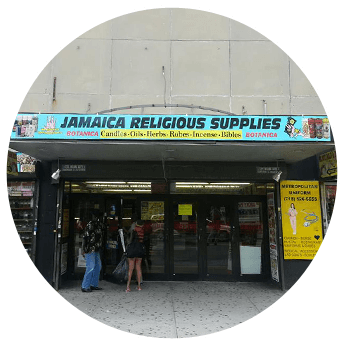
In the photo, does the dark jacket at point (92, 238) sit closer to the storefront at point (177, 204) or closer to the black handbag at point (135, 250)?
the storefront at point (177, 204)

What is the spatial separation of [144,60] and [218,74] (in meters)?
1.98

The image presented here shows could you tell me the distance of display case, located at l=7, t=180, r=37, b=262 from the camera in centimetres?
820

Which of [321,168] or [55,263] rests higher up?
[321,168]

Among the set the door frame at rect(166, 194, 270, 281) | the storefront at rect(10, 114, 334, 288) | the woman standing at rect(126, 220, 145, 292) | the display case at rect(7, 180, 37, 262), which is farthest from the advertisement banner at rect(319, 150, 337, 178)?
the display case at rect(7, 180, 37, 262)

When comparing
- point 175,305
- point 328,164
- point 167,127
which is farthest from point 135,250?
point 328,164

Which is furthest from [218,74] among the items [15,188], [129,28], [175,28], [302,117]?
[15,188]

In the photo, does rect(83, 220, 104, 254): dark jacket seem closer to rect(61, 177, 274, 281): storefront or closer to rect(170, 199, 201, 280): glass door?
rect(61, 177, 274, 281): storefront

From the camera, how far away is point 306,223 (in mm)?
7723

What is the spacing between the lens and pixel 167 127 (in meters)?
5.80

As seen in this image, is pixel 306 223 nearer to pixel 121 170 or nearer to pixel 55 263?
pixel 121 170

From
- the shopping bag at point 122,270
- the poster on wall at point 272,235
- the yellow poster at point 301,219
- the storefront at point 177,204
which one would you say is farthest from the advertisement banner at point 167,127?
the shopping bag at point 122,270

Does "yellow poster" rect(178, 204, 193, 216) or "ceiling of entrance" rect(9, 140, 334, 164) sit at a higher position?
"ceiling of entrance" rect(9, 140, 334, 164)

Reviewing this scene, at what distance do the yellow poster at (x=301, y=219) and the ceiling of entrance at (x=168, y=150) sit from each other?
714 millimetres

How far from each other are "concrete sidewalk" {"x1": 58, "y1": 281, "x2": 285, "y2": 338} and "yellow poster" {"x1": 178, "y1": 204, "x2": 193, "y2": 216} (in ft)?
5.53
